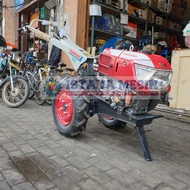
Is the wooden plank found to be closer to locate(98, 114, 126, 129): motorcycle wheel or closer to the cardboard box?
the cardboard box

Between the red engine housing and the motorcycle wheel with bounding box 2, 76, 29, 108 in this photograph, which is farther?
the motorcycle wheel with bounding box 2, 76, 29, 108

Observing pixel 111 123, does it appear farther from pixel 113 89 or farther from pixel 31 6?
pixel 31 6

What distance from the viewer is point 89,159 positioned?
2156 mm

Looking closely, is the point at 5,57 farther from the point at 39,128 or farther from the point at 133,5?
the point at 133,5

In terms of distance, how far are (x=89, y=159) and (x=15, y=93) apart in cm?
284

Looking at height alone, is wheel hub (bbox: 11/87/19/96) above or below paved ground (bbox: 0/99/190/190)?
above

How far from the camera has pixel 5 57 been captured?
206 inches

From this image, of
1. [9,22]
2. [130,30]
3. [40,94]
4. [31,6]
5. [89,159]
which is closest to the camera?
[89,159]

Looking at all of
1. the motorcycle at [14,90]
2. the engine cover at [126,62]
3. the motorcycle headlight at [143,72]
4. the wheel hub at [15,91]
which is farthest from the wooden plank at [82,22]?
the motorcycle headlight at [143,72]

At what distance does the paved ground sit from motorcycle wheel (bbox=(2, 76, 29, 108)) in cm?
97

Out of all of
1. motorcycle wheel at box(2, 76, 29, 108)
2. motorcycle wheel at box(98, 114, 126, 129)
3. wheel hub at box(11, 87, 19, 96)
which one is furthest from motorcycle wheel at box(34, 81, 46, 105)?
motorcycle wheel at box(98, 114, 126, 129)

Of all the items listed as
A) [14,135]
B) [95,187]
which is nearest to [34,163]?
[95,187]

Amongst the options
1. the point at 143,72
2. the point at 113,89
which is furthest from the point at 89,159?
the point at 143,72

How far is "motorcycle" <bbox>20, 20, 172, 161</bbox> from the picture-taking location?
203 cm
